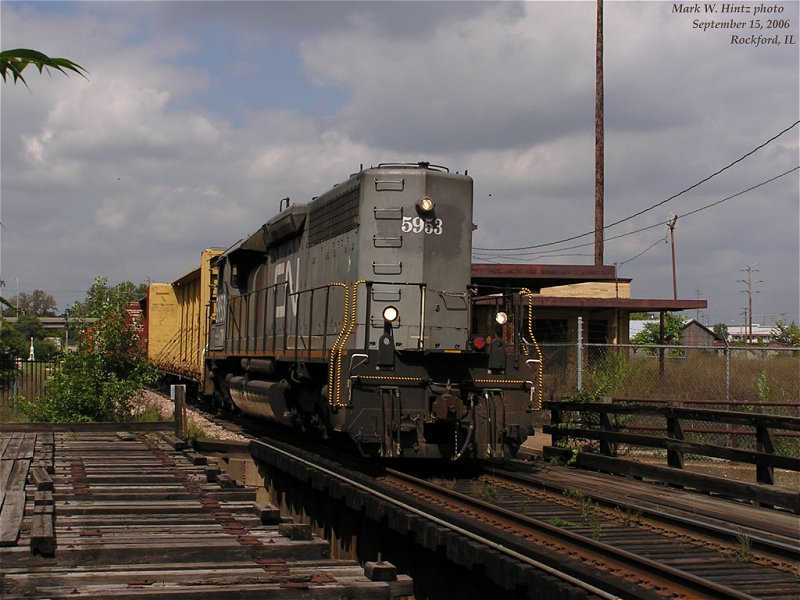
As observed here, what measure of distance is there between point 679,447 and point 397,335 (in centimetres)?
397

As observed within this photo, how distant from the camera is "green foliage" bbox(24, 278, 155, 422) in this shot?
18.3 meters

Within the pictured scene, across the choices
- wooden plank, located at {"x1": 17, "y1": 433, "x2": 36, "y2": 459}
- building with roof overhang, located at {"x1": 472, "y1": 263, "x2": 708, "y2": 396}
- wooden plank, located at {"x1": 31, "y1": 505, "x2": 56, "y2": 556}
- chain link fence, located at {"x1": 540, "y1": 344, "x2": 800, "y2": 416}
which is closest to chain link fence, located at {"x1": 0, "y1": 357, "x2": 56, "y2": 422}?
wooden plank, located at {"x1": 17, "y1": 433, "x2": 36, "y2": 459}

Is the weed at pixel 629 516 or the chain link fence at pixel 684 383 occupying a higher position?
the chain link fence at pixel 684 383

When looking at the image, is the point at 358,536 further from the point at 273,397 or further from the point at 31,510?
the point at 273,397

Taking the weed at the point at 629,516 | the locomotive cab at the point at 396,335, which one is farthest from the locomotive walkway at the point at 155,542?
the weed at the point at 629,516

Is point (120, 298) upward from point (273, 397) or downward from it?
upward

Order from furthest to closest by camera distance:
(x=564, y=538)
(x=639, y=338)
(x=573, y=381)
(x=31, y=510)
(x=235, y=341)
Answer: (x=639, y=338), (x=573, y=381), (x=235, y=341), (x=564, y=538), (x=31, y=510)

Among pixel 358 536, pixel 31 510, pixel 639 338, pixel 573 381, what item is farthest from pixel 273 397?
pixel 639 338

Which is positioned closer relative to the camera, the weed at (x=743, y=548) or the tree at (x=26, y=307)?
the tree at (x=26, y=307)

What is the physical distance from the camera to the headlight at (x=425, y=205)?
1244 centimetres

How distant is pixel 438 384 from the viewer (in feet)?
37.3

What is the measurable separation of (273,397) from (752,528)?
316 inches

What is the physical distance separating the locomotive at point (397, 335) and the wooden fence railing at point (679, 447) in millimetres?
1525

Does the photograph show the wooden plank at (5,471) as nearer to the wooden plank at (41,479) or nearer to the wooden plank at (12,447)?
the wooden plank at (41,479)
